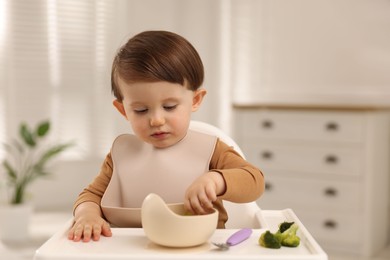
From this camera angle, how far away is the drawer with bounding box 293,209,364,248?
3107mm

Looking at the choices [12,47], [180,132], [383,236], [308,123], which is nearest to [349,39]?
[308,123]

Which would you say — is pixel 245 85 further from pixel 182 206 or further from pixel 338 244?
pixel 182 206

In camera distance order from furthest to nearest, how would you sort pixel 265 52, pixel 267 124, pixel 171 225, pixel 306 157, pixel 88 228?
pixel 265 52 < pixel 267 124 < pixel 306 157 < pixel 88 228 < pixel 171 225

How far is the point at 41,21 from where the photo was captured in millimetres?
4109

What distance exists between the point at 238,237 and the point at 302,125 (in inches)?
99.9

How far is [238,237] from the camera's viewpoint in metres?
0.81

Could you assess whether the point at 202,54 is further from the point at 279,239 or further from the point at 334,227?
the point at 279,239

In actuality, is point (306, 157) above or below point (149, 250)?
below

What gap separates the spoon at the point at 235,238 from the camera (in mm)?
763

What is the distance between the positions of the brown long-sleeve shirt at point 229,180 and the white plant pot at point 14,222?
2353mm

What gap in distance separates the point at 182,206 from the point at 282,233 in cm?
17

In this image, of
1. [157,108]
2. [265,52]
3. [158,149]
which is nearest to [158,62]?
[157,108]

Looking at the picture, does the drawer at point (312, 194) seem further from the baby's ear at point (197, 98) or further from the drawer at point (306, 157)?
the baby's ear at point (197, 98)

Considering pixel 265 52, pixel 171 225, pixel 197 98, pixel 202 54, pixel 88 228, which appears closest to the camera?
pixel 171 225
